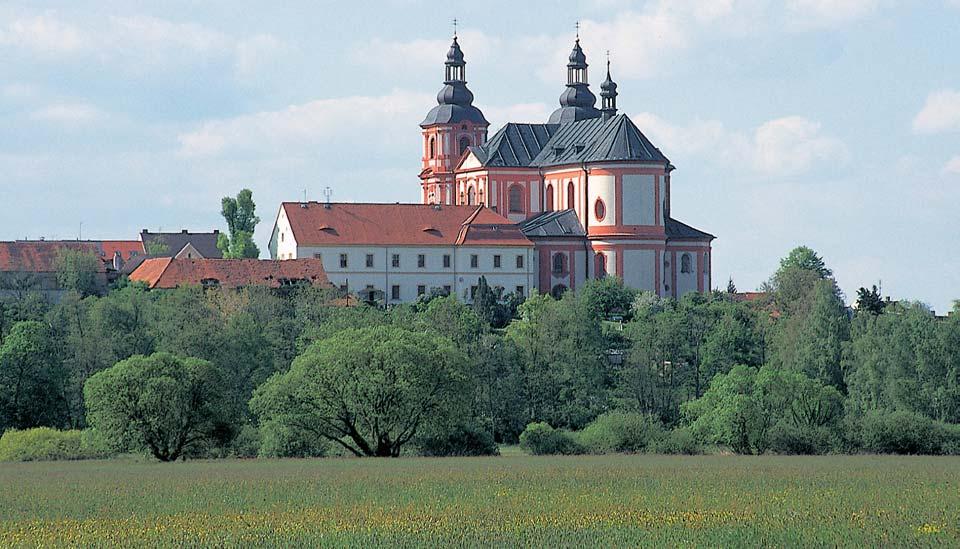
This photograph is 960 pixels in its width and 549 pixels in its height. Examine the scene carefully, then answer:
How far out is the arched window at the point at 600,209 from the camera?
102 metres

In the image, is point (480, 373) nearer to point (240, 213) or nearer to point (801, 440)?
point (801, 440)

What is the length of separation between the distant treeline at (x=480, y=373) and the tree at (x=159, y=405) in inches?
2.2

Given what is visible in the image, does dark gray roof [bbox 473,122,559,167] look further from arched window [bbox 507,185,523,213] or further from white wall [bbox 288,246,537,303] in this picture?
white wall [bbox 288,246,537,303]

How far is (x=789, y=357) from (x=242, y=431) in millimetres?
31141

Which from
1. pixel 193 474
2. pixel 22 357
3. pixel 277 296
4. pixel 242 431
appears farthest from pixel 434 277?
pixel 193 474

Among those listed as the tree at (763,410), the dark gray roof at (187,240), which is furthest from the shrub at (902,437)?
the dark gray roof at (187,240)

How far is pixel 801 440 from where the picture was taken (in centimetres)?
5528

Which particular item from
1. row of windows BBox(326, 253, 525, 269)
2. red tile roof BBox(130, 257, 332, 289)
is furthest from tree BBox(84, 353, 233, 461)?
row of windows BBox(326, 253, 525, 269)

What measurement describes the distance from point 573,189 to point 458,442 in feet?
167

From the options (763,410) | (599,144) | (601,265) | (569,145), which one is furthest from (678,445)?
(569,145)

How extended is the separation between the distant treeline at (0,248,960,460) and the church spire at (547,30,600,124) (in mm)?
18331

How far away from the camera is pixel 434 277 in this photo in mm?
100188

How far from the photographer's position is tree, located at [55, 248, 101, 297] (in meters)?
100

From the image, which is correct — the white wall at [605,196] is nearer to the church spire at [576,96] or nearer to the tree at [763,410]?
the church spire at [576,96]
